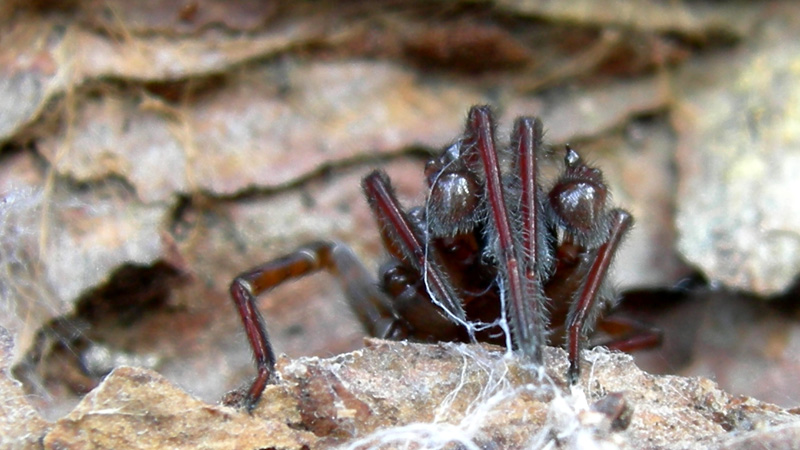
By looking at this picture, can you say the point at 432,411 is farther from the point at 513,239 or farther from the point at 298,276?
the point at 298,276

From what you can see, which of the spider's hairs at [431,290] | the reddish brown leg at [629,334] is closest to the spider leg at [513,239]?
the spider's hairs at [431,290]

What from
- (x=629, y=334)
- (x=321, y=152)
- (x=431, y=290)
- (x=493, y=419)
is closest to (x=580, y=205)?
(x=431, y=290)

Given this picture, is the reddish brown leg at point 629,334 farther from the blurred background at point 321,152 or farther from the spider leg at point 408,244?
the spider leg at point 408,244

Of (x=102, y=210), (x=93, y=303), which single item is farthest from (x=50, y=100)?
(x=93, y=303)

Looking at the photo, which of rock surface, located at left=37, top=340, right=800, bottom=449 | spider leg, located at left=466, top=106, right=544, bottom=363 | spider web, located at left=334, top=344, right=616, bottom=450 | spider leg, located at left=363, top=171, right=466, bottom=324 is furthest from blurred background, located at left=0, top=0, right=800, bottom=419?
spider web, located at left=334, top=344, right=616, bottom=450

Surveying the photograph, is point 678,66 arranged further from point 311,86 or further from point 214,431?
point 214,431
